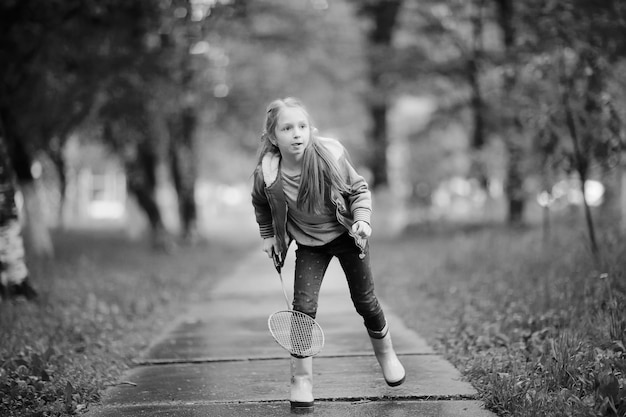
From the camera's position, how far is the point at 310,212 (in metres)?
4.21

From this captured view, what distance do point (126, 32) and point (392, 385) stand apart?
35.2 ft

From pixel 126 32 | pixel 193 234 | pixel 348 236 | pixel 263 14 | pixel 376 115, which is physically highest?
pixel 263 14

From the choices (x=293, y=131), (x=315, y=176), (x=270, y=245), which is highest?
(x=293, y=131)

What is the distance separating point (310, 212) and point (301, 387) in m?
1.03

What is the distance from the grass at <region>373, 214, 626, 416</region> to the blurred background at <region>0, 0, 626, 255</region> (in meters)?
0.98

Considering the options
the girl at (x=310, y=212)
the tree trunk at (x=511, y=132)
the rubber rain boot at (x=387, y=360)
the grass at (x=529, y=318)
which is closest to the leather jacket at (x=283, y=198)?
the girl at (x=310, y=212)

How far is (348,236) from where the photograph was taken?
4328 millimetres

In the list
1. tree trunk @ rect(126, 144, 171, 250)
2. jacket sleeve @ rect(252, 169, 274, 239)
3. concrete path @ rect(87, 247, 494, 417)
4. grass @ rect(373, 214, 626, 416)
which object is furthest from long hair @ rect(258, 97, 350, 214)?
A: tree trunk @ rect(126, 144, 171, 250)

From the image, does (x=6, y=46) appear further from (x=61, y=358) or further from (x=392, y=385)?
(x=392, y=385)

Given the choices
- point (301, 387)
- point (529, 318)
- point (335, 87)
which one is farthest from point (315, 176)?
point (335, 87)

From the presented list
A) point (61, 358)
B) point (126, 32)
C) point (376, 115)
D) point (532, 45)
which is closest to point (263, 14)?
point (376, 115)

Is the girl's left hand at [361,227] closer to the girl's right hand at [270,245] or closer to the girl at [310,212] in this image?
the girl at [310,212]

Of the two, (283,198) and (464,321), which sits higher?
(283,198)

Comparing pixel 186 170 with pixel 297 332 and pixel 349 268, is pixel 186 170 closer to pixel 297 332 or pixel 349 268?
pixel 349 268
